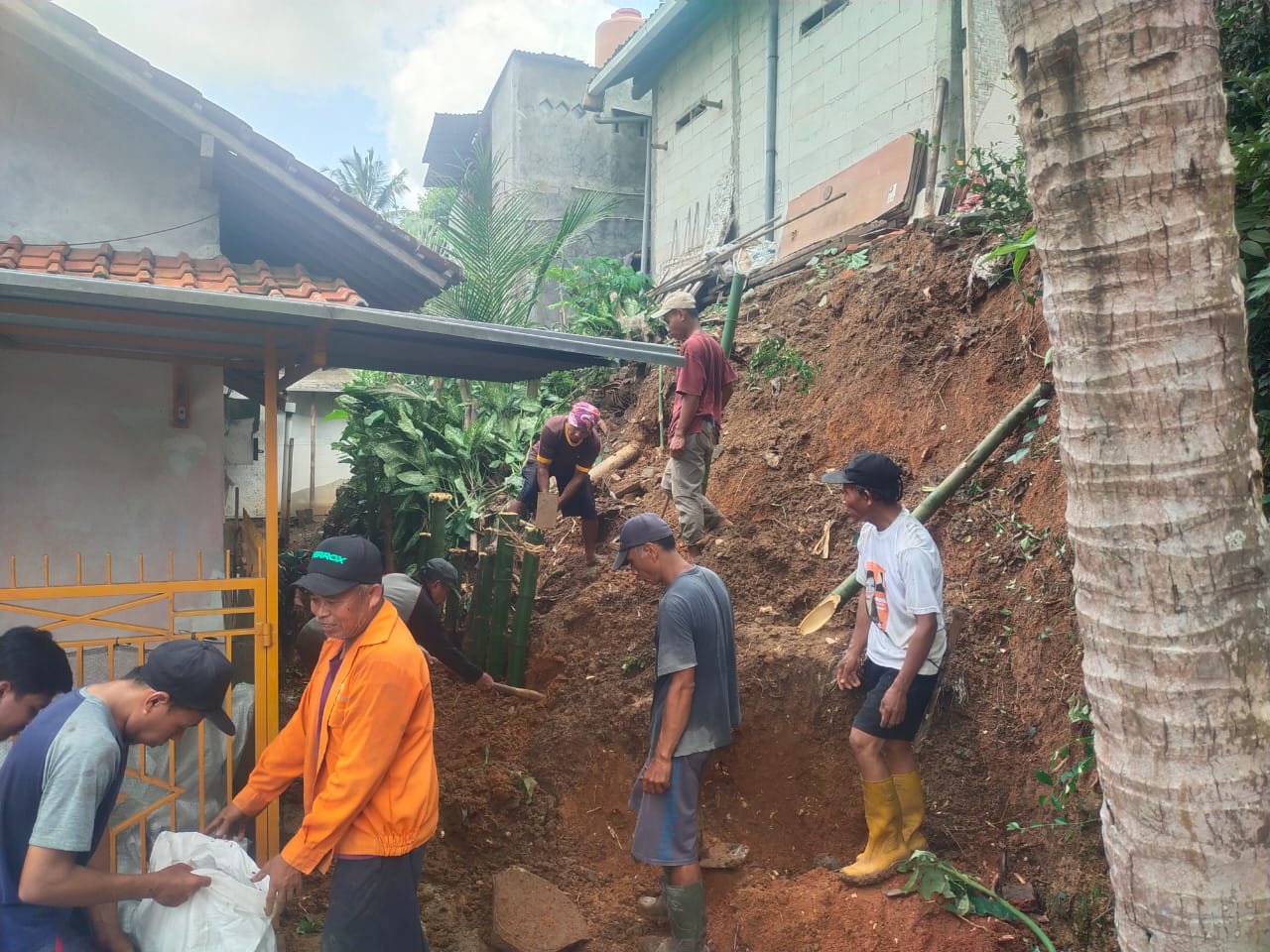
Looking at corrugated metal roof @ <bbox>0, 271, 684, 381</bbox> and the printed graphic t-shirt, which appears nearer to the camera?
corrugated metal roof @ <bbox>0, 271, 684, 381</bbox>

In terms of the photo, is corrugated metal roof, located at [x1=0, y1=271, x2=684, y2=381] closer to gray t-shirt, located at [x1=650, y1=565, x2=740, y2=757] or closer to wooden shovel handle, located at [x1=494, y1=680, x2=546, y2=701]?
gray t-shirt, located at [x1=650, y1=565, x2=740, y2=757]

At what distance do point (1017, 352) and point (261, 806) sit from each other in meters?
5.70

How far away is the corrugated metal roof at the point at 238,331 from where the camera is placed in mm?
3680

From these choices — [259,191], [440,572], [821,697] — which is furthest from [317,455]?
[821,697]

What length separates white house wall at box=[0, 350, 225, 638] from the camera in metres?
5.20

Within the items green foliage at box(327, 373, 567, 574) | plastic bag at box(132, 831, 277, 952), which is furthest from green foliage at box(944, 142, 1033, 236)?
plastic bag at box(132, 831, 277, 952)

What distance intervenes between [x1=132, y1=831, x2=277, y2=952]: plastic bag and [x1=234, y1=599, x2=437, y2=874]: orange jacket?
19 centimetres

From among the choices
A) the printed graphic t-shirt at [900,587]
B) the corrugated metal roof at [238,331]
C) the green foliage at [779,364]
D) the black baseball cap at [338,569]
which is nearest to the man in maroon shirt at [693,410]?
the corrugated metal roof at [238,331]

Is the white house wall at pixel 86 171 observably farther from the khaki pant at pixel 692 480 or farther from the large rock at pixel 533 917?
the large rock at pixel 533 917

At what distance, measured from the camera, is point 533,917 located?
4.41 metres

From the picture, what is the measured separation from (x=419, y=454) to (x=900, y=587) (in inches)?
291

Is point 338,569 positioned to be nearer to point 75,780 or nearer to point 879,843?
point 75,780

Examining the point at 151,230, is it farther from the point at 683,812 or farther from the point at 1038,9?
the point at 1038,9

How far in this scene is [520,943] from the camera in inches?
168
